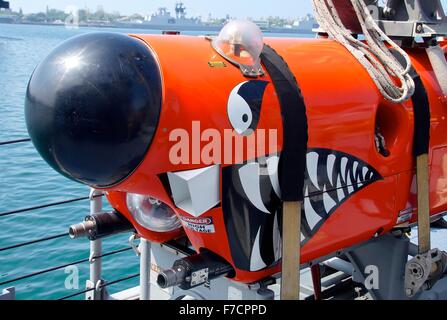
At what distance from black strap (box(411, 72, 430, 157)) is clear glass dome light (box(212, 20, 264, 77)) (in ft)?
2.88

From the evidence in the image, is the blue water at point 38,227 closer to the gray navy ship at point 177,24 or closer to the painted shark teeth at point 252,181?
the painted shark teeth at point 252,181

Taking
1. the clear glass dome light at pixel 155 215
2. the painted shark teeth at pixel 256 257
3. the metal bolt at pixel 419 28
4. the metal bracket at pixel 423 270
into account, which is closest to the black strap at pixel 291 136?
the painted shark teeth at pixel 256 257

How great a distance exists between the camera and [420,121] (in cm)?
259

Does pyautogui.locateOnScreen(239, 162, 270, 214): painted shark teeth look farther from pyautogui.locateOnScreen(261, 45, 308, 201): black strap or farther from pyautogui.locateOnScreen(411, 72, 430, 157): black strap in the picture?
pyautogui.locateOnScreen(411, 72, 430, 157): black strap

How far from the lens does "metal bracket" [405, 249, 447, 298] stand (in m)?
2.72

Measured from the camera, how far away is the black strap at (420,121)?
2.58m

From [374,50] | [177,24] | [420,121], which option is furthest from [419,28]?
[177,24]

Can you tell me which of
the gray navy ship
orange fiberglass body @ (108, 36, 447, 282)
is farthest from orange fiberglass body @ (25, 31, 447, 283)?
the gray navy ship

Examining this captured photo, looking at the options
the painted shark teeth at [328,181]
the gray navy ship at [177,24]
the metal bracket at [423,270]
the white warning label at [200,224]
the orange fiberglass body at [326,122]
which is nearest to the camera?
the orange fiberglass body at [326,122]

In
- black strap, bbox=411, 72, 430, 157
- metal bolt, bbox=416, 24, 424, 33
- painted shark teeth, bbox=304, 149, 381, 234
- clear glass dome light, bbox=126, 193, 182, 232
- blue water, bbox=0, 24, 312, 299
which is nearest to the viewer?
painted shark teeth, bbox=304, 149, 381, 234

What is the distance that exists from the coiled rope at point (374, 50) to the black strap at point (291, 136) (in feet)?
1.74

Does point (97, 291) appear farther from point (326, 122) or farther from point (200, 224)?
point (326, 122)

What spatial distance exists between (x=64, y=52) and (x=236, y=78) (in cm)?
57
